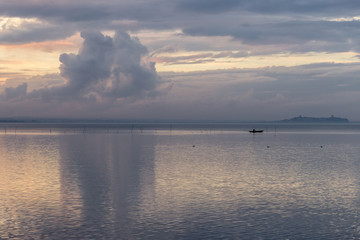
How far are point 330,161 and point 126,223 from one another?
58.8 meters

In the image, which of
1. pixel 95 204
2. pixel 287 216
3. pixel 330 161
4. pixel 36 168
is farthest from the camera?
pixel 330 161

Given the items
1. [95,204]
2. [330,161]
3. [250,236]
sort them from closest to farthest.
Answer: [250,236] → [95,204] → [330,161]

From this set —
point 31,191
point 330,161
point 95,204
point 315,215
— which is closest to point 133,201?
point 95,204

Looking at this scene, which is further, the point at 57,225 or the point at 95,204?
the point at 95,204

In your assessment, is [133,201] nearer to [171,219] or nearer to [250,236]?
[171,219]

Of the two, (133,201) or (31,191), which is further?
(31,191)

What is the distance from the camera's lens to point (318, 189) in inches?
1907

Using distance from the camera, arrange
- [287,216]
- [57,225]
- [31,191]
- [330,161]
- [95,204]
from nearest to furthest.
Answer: [57,225] < [287,216] < [95,204] < [31,191] < [330,161]

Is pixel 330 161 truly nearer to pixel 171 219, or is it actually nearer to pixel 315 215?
pixel 315 215

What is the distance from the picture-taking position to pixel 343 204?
132 feet

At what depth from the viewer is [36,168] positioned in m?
68.4

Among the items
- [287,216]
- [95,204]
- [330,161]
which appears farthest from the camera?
[330,161]

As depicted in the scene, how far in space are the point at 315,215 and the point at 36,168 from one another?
46.7 meters

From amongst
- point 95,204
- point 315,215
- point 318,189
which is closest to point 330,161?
point 318,189
